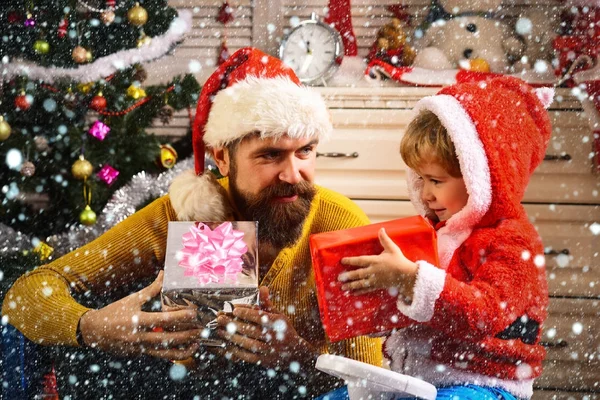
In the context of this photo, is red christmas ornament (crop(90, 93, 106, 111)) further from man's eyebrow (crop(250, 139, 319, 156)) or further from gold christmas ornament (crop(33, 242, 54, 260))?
man's eyebrow (crop(250, 139, 319, 156))

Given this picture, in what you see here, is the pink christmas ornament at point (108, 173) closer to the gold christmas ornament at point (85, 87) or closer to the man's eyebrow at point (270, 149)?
the gold christmas ornament at point (85, 87)

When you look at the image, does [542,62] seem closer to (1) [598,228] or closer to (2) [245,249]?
(1) [598,228]

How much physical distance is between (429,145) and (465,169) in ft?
0.24

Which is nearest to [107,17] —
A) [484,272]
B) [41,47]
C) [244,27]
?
[41,47]

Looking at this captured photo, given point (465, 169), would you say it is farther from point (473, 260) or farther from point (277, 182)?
point (277, 182)

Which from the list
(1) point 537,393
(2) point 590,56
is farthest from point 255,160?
(1) point 537,393

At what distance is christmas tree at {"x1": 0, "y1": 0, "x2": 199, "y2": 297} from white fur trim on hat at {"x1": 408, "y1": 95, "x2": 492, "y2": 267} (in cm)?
99

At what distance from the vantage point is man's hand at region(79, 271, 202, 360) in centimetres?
102

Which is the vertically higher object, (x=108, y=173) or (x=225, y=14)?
(x=225, y=14)

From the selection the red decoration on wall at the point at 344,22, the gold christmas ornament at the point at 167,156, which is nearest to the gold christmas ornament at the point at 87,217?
the gold christmas ornament at the point at 167,156

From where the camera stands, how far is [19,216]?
2.01 meters

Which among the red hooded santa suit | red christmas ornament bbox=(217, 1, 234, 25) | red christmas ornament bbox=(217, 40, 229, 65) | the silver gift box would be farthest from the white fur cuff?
red christmas ornament bbox=(217, 1, 234, 25)

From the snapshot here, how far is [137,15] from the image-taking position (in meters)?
1.79

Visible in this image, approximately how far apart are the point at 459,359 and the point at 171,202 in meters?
0.55
